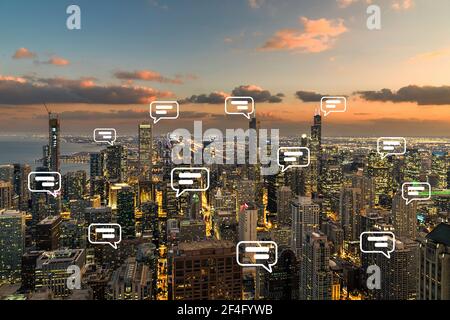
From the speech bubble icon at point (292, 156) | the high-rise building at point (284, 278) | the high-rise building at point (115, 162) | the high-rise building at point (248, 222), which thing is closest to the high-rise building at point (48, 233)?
the high-rise building at point (115, 162)

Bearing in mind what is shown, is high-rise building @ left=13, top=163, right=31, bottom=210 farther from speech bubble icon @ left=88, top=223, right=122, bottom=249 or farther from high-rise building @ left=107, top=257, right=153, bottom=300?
high-rise building @ left=107, top=257, right=153, bottom=300

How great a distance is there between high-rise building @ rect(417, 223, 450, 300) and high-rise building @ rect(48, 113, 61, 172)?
257cm

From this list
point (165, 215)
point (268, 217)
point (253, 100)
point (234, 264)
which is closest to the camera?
point (253, 100)

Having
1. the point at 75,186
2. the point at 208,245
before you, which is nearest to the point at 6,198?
the point at 75,186

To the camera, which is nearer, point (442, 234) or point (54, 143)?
point (442, 234)

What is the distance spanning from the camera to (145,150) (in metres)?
2.79

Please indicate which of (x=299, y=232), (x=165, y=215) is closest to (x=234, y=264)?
(x=299, y=232)

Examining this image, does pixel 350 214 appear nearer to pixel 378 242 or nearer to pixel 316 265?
pixel 316 265

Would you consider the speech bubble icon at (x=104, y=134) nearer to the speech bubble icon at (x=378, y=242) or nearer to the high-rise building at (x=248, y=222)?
the high-rise building at (x=248, y=222)

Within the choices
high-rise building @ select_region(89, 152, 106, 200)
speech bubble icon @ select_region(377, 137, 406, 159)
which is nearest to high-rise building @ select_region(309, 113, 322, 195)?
speech bubble icon @ select_region(377, 137, 406, 159)

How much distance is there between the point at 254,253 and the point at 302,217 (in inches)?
63.7
